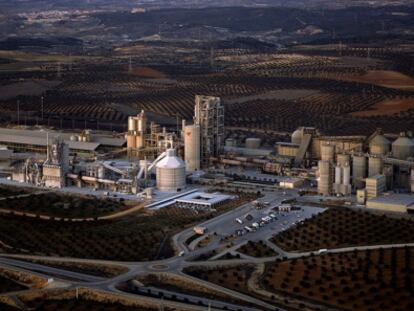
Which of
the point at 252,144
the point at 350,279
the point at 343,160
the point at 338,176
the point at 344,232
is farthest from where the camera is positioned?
the point at 252,144

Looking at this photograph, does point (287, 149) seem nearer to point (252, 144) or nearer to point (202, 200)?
point (252, 144)

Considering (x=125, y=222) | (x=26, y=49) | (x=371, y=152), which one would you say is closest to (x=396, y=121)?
(x=371, y=152)

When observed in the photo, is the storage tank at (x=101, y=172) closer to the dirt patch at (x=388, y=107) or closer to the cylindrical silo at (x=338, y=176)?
the cylindrical silo at (x=338, y=176)

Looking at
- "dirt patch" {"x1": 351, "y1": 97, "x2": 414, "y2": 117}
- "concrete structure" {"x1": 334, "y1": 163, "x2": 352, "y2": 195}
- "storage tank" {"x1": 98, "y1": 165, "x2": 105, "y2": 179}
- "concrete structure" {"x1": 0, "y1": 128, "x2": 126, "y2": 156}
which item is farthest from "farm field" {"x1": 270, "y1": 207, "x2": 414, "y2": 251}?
"dirt patch" {"x1": 351, "y1": 97, "x2": 414, "y2": 117}

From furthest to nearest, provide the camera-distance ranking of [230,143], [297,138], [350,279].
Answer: [230,143]
[297,138]
[350,279]

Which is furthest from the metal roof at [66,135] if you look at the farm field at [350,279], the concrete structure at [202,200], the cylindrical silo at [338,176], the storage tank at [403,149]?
the farm field at [350,279]

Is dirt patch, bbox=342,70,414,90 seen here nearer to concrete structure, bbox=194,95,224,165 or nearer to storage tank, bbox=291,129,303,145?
storage tank, bbox=291,129,303,145

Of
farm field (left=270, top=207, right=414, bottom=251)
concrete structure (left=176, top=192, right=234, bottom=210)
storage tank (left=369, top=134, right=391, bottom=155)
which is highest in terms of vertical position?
storage tank (left=369, top=134, right=391, bottom=155)

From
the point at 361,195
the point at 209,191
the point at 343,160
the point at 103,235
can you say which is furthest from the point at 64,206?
the point at 361,195
